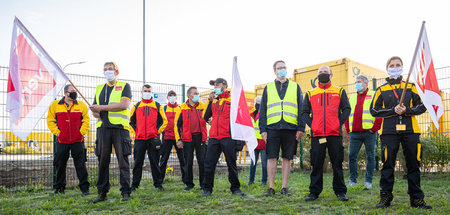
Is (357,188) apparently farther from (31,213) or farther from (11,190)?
(11,190)

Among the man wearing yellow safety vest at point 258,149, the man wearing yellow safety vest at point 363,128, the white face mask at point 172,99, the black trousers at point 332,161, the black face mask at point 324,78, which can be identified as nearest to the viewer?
the black trousers at point 332,161

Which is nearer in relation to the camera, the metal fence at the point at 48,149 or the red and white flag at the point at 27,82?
the red and white flag at the point at 27,82

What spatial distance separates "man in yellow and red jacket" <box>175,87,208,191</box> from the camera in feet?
24.1

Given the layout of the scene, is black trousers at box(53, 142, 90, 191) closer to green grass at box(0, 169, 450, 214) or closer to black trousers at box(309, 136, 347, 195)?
green grass at box(0, 169, 450, 214)

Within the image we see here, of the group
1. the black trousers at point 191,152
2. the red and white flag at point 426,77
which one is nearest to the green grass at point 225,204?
the black trousers at point 191,152

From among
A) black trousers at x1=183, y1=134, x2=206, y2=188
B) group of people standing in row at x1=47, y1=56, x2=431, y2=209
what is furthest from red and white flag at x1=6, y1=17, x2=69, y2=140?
black trousers at x1=183, y1=134, x2=206, y2=188

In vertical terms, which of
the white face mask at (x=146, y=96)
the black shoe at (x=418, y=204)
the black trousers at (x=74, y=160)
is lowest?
the black shoe at (x=418, y=204)

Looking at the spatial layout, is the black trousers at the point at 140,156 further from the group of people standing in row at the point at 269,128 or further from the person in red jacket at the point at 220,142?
the person in red jacket at the point at 220,142

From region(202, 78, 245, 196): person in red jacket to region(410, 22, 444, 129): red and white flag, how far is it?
10.0 ft

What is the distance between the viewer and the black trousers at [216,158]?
247 inches

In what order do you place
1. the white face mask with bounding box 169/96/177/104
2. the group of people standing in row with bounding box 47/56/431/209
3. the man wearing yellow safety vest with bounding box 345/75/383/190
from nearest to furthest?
the group of people standing in row with bounding box 47/56/431/209 < the man wearing yellow safety vest with bounding box 345/75/383/190 < the white face mask with bounding box 169/96/177/104

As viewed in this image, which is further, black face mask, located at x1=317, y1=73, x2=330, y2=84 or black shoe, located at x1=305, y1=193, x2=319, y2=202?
black face mask, located at x1=317, y1=73, x2=330, y2=84

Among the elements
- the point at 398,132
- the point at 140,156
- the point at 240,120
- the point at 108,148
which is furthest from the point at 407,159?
the point at 140,156

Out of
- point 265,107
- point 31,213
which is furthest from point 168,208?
point 265,107
